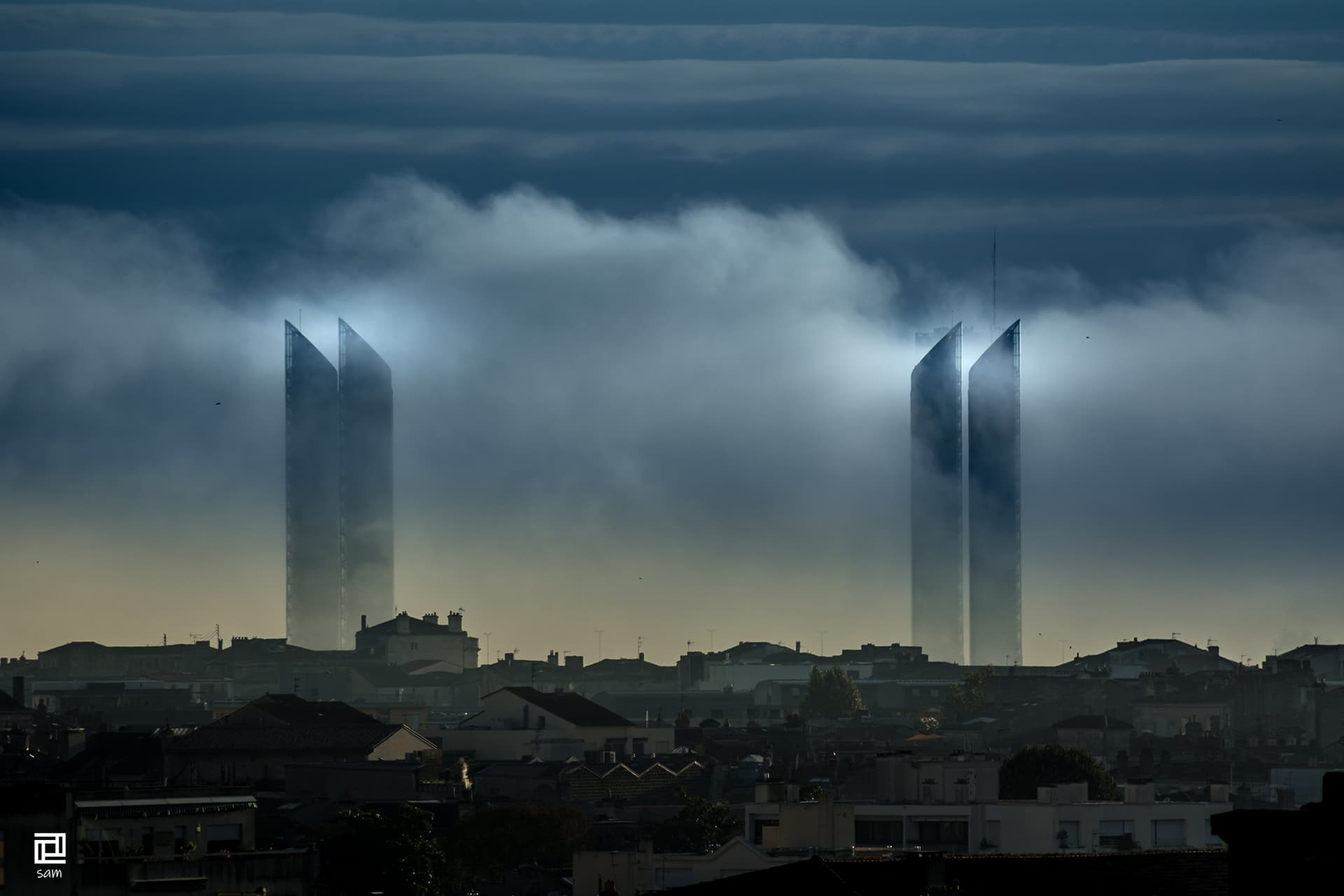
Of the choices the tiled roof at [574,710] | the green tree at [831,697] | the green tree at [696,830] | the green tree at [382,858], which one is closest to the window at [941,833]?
the green tree at [696,830]

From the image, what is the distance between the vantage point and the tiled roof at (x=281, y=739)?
256ft

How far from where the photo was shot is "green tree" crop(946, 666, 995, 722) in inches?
5281

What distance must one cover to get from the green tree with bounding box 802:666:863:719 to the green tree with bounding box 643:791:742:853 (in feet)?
275

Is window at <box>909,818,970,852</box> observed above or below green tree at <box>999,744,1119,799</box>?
below

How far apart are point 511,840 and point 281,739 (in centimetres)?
2608

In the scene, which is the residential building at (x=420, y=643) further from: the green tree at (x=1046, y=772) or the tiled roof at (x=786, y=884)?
the tiled roof at (x=786, y=884)

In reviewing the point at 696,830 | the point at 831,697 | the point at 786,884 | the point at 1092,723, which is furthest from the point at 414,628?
the point at 786,884

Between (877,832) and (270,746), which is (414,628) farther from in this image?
(877,832)

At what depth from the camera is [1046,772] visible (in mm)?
68250

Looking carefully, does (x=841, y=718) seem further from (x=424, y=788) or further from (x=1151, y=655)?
(x=424, y=788)

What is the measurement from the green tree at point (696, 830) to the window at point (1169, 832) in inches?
357

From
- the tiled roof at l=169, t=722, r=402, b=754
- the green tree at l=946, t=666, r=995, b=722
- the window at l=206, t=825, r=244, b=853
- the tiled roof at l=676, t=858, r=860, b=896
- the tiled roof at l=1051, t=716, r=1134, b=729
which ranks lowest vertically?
the window at l=206, t=825, r=244, b=853

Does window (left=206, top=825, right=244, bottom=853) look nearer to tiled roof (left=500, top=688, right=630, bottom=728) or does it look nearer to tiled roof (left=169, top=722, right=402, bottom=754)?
tiled roof (left=169, top=722, right=402, bottom=754)

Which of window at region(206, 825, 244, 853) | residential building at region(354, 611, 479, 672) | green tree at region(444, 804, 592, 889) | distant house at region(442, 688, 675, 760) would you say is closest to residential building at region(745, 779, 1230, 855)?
green tree at region(444, 804, 592, 889)
